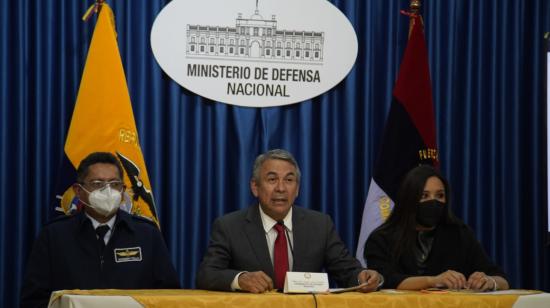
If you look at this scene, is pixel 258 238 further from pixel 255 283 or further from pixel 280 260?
pixel 255 283

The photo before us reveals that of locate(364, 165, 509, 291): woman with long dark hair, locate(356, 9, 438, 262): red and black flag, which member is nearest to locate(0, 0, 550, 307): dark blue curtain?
locate(356, 9, 438, 262): red and black flag

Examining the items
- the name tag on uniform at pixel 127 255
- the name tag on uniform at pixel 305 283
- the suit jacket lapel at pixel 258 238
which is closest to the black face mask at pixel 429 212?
the suit jacket lapel at pixel 258 238

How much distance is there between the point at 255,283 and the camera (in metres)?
2.87

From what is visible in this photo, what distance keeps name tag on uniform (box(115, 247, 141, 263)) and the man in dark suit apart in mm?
358

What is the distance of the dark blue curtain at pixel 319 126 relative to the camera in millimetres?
4566

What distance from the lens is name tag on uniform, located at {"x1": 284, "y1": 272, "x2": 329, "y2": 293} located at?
2.81 meters

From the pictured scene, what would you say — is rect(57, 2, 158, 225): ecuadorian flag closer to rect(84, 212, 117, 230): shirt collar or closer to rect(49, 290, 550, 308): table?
rect(84, 212, 117, 230): shirt collar

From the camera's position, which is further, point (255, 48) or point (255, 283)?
point (255, 48)

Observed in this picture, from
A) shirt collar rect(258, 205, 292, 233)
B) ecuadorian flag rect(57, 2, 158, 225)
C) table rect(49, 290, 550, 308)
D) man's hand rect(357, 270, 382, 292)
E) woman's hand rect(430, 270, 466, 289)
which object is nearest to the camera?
table rect(49, 290, 550, 308)

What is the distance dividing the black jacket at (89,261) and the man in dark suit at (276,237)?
0.34 meters

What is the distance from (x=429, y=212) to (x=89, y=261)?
59.4 inches

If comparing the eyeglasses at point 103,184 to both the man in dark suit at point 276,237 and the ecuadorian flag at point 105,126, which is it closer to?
the man in dark suit at point 276,237

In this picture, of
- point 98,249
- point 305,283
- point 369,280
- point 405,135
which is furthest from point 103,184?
point 405,135

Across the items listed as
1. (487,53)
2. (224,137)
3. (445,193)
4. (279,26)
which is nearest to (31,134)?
(224,137)
